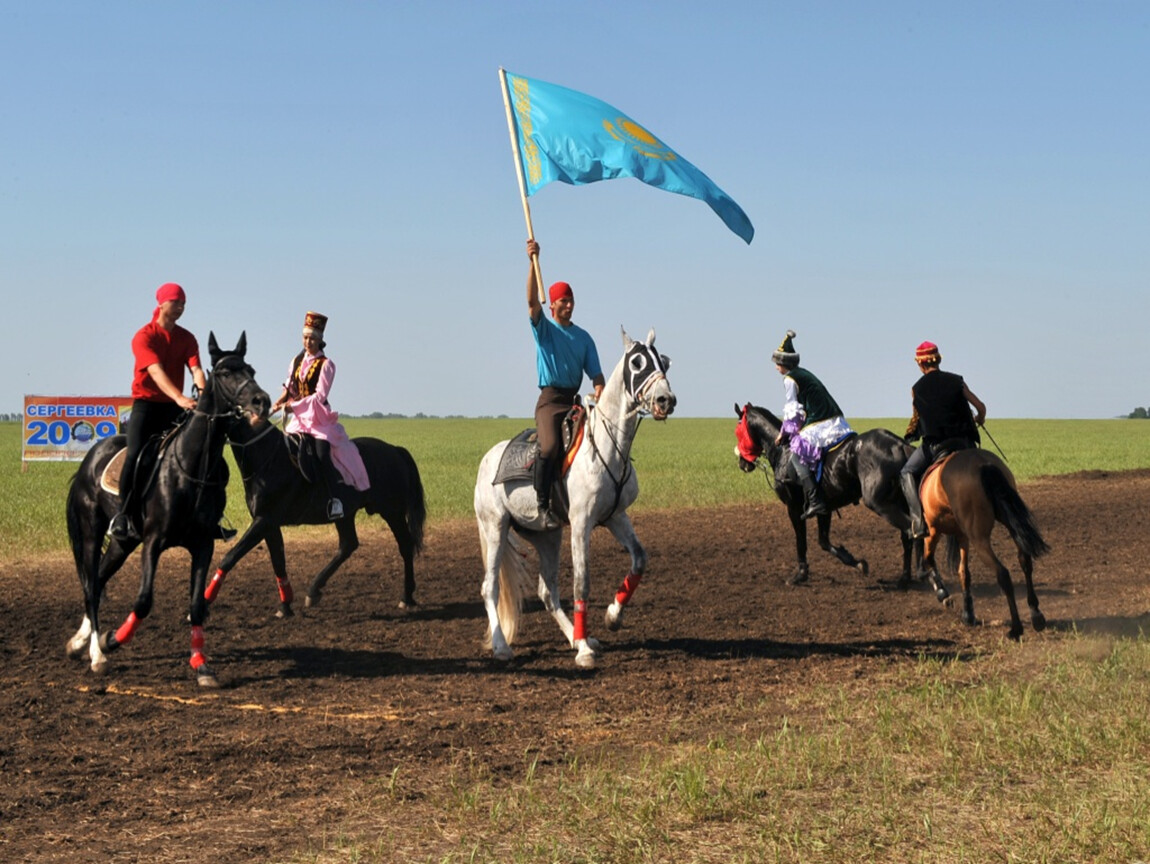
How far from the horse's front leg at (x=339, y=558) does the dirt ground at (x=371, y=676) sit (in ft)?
0.85

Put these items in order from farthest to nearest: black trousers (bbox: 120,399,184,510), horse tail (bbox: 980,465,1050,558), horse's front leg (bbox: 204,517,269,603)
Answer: horse's front leg (bbox: 204,517,269,603) < horse tail (bbox: 980,465,1050,558) < black trousers (bbox: 120,399,184,510)

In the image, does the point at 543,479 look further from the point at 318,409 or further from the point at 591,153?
the point at 318,409

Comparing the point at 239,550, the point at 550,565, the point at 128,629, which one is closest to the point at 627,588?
the point at 550,565

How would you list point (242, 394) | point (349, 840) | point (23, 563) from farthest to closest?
point (23, 563)
point (242, 394)
point (349, 840)

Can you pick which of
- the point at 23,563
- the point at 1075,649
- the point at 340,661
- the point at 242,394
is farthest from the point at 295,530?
the point at 1075,649

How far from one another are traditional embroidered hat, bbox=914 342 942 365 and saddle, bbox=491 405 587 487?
3.82 metres

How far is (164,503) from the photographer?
9453 mm

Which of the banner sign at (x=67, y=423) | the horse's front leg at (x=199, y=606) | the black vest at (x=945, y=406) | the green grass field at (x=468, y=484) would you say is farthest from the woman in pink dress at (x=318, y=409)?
the banner sign at (x=67, y=423)

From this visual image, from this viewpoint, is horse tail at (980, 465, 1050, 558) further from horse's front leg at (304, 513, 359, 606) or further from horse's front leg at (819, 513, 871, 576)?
horse's front leg at (304, 513, 359, 606)

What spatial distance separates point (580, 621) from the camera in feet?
32.8

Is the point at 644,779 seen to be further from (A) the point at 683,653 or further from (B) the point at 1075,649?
(B) the point at 1075,649

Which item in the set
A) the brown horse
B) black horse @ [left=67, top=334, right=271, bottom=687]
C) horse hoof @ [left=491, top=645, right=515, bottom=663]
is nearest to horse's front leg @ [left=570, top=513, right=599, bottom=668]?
horse hoof @ [left=491, top=645, right=515, bottom=663]

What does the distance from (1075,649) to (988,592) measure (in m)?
4.21

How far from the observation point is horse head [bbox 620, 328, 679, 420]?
920 centimetres
